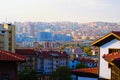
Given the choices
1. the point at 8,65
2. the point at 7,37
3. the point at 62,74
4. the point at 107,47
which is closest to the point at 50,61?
the point at 7,37

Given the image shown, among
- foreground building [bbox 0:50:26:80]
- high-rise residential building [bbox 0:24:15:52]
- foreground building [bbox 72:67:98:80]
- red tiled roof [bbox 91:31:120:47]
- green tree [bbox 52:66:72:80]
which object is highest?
high-rise residential building [bbox 0:24:15:52]

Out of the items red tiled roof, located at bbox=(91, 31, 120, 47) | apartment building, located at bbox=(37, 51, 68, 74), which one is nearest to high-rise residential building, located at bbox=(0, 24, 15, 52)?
apartment building, located at bbox=(37, 51, 68, 74)

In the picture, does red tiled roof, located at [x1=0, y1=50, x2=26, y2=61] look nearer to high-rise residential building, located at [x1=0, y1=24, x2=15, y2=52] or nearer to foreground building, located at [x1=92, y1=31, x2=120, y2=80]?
foreground building, located at [x1=92, y1=31, x2=120, y2=80]

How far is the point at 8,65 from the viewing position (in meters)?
14.2

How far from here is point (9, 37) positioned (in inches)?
3787

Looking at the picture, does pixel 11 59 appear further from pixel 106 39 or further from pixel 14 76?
pixel 106 39

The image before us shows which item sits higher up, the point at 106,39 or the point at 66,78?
the point at 106,39

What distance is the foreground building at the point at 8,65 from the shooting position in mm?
14046

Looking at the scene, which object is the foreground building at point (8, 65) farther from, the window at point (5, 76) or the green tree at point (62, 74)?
the green tree at point (62, 74)

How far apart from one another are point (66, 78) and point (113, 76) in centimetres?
5188

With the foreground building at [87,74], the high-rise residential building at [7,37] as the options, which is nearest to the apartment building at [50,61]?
the high-rise residential building at [7,37]

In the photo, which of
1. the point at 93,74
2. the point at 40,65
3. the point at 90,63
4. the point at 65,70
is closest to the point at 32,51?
the point at 40,65

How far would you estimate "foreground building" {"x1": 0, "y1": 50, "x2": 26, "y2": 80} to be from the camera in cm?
1405

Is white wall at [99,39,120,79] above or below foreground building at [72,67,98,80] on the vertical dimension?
above
